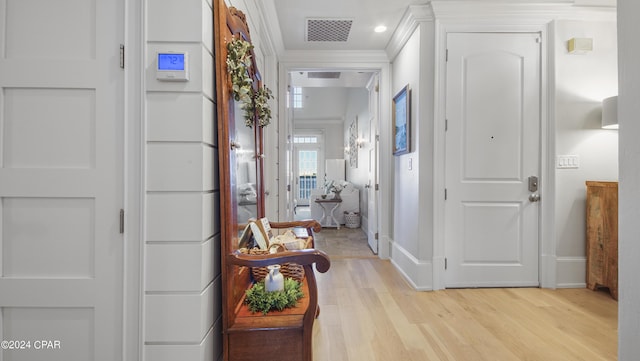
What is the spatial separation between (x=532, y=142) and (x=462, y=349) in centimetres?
196

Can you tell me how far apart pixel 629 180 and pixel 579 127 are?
2.17m

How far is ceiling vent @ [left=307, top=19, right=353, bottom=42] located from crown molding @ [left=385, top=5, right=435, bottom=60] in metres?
0.51

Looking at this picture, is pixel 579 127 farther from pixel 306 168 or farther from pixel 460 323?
pixel 306 168

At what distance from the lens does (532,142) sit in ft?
8.83

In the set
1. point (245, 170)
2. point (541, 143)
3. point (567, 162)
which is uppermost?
point (541, 143)

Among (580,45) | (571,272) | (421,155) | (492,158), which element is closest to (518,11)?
(580,45)

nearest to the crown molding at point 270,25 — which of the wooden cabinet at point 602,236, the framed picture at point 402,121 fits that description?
the framed picture at point 402,121

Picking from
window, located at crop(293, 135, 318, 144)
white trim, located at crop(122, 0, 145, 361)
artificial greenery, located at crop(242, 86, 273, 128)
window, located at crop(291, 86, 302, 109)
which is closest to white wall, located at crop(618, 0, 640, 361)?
artificial greenery, located at crop(242, 86, 273, 128)

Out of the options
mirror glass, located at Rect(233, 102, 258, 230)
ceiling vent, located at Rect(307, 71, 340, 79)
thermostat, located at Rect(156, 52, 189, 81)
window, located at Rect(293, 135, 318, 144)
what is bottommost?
mirror glass, located at Rect(233, 102, 258, 230)

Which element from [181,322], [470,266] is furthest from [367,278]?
[181,322]

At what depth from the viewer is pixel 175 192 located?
3.94 feet

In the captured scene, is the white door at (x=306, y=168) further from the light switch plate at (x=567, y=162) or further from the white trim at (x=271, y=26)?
the light switch plate at (x=567, y=162)

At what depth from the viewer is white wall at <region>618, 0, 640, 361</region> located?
991 millimetres

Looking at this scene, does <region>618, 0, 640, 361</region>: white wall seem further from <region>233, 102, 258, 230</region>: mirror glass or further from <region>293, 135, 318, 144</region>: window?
<region>293, 135, 318, 144</region>: window
